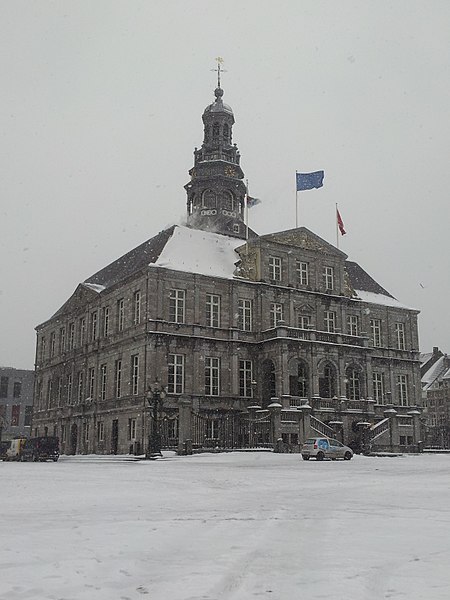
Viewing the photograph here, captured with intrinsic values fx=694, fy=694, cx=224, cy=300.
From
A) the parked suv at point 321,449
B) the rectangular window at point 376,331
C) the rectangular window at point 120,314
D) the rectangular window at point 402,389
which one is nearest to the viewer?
the parked suv at point 321,449

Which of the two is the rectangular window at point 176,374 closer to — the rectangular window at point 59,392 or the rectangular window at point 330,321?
the rectangular window at point 330,321

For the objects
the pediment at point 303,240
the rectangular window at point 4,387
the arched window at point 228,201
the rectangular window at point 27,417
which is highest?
the arched window at point 228,201

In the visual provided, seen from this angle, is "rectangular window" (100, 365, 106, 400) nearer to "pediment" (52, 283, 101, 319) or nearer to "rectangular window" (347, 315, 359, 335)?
"pediment" (52, 283, 101, 319)

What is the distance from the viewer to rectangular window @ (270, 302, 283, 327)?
166ft

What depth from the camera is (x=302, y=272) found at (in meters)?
53.2

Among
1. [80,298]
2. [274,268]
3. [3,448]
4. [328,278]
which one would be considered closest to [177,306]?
[274,268]

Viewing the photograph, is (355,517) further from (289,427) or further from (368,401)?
(368,401)

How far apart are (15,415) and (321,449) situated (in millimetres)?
74297

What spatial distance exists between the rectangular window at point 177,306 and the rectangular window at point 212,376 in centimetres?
339

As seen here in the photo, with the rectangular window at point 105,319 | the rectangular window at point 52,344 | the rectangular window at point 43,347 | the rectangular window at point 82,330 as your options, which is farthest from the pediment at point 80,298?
the rectangular window at point 43,347

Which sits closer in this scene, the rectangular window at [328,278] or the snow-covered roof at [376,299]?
the rectangular window at [328,278]

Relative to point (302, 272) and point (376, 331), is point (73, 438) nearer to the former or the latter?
point (302, 272)

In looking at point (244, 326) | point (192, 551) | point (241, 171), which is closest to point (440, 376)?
point (241, 171)

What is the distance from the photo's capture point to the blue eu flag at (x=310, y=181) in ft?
162
